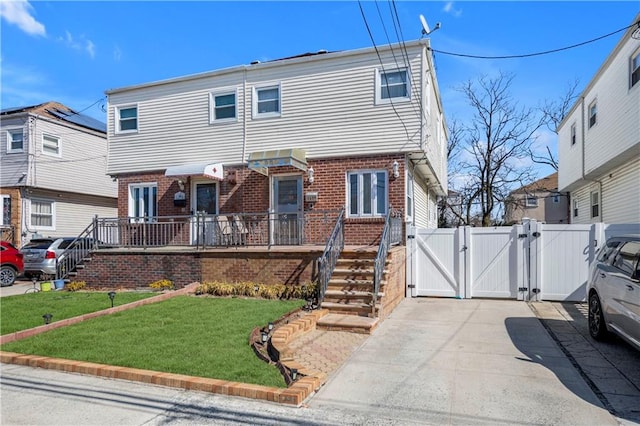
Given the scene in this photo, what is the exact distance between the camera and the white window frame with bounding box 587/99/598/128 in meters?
14.6

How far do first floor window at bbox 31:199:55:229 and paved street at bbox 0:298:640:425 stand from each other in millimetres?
16590

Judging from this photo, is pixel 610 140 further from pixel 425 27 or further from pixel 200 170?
pixel 200 170

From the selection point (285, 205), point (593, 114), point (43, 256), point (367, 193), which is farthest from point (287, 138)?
point (593, 114)

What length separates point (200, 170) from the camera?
12.3 m

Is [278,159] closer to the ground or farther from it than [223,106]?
closer to the ground

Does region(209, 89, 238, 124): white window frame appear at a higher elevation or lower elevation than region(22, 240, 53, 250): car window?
higher

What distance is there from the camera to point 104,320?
297 inches

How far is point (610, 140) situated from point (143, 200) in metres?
15.0

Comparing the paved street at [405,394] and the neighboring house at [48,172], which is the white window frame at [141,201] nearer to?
the neighboring house at [48,172]

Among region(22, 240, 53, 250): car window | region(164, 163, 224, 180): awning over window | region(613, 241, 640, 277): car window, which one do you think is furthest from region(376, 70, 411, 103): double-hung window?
region(22, 240, 53, 250): car window

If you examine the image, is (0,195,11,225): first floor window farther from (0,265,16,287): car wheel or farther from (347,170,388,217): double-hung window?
(347,170,388,217): double-hung window

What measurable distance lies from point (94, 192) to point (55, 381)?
1945cm

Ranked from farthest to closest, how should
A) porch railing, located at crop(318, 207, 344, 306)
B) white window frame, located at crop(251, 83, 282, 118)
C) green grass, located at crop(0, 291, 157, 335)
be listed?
white window frame, located at crop(251, 83, 282, 118) < porch railing, located at crop(318, 207, 344, 306) < green grass, located at crop(0, 291, 157, 335)

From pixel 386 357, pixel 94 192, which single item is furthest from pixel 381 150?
pixel 94 192
